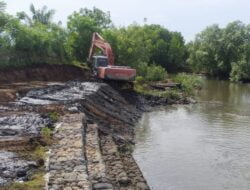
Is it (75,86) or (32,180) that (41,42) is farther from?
(32,180)

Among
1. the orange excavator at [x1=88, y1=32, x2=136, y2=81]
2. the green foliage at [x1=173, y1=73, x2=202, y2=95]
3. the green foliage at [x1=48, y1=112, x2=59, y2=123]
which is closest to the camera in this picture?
the green foliage at [x1=48, y1=112, x2=59, y2=123]

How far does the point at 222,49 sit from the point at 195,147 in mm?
50891

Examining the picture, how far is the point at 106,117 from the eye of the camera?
1064 inches

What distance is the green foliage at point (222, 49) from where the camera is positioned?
7044cm

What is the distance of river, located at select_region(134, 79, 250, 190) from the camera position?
61.6 feet

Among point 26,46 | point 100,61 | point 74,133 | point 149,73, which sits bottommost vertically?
point 74,133

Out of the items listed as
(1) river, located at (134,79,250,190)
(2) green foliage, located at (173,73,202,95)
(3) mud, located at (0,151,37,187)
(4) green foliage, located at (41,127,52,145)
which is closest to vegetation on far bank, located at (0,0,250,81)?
(2) green foliage, located at (173,73,202,95)

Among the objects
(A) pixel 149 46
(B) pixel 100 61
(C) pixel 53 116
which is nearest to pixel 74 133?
(C) pixel 53 116

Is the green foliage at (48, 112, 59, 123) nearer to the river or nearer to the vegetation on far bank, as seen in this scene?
the river

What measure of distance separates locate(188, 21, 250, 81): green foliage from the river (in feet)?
107

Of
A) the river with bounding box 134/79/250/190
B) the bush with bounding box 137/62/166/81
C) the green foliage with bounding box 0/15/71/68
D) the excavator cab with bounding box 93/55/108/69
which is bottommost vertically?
the river with bounding box 134/79/250/190

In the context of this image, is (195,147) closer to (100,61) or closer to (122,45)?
(100,61)

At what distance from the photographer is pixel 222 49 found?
238 ft

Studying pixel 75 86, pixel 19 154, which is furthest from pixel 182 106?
pixel 19 154
